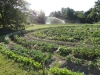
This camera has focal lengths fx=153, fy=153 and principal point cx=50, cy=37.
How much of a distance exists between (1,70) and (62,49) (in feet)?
15.8

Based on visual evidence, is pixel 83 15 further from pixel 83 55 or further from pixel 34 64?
pixel 34 64

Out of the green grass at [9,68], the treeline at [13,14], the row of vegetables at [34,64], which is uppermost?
the treeline at [13,14]

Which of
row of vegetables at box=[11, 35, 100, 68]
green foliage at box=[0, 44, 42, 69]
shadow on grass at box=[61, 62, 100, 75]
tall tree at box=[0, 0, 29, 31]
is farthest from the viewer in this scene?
tall tree at box=[0, 0, 29, 31]

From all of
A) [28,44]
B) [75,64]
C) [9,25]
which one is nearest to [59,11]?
[9,25]

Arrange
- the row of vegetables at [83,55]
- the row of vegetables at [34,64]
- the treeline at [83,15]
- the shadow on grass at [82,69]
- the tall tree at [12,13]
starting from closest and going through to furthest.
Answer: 1. the row of vegetables at [34,64]
2. the shadow on grass at [82,69]
3. the row of vegetables at [83,55]
4. the tall tree at [12,13]
5. the treeline at [83,15]

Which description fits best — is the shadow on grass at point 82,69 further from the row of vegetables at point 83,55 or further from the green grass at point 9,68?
the green grass at point 9,68

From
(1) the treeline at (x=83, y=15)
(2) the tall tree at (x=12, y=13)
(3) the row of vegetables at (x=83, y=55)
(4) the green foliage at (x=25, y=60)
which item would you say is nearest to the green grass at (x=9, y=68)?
(4) the green foliage at (x=25, y=60)

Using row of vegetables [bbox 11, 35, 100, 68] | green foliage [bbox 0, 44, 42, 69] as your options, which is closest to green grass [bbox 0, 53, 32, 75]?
green foliage [bbox 0, 44, 42, 69]

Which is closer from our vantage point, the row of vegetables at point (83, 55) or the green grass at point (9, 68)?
the green grass at point (9, 68)

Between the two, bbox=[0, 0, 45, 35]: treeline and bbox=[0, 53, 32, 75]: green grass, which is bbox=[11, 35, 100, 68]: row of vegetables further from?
bbox=[0, 0, 45, 35]: treeline

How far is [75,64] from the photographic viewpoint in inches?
348

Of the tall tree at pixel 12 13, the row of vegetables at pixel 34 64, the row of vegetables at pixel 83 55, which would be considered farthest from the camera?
the tall tree at pixel 12 13

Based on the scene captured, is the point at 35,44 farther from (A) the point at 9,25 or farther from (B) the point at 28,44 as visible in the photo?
(A) the point at 9,25

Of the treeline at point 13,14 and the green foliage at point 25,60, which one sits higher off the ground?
the treeline at point 13,14
